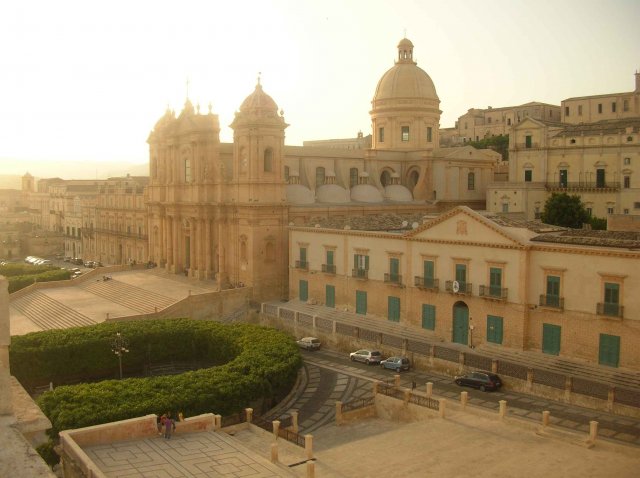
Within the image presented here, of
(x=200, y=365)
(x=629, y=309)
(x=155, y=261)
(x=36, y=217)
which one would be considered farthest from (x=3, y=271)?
(x=629, y=309)

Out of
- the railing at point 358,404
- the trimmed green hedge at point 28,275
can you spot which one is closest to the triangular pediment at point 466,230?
the railing at point 358,404

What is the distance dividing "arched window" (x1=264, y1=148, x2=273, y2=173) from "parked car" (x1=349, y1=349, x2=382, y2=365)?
60.2ft

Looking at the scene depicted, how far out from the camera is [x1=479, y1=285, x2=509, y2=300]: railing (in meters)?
33.1

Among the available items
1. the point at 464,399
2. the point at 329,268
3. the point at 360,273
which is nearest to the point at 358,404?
the point at 464,399

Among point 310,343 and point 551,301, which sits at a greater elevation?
point 551,301

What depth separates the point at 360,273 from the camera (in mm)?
41375

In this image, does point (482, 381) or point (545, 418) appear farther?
point (482, 381)

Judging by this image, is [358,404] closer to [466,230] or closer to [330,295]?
[466,230]

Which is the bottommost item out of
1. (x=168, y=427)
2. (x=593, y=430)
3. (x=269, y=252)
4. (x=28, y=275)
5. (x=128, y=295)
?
(x=168, y=427)

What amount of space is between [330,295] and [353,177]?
18.9 m

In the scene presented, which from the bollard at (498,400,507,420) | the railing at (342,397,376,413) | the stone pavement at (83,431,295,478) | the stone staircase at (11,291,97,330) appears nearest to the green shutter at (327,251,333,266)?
the stone staircase at (11,291,97,330)

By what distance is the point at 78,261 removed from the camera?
82.8 meters

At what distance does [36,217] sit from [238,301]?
73.0 meters

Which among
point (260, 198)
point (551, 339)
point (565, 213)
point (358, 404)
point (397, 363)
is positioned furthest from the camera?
point (565, 213)
